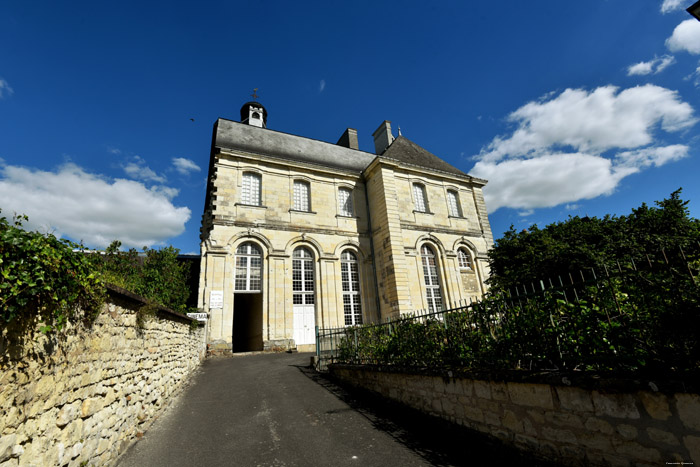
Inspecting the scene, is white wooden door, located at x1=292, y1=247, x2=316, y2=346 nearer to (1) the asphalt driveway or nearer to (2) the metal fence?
(1) the asphalt driveway

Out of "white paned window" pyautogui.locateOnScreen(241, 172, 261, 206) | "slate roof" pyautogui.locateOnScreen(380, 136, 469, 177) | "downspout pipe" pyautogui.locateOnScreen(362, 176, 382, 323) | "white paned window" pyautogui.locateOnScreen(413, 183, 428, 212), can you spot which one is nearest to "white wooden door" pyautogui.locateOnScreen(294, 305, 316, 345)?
"downspout pipe" pyautogui.locateOnScreen(362, 176, 382, 323)

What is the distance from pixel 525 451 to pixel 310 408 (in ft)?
11.6

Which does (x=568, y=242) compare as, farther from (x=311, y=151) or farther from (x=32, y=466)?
(x=311, y=151)

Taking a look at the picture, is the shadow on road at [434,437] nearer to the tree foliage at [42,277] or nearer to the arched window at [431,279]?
the tree foliage at [42,277]

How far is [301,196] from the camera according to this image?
52.5 feet

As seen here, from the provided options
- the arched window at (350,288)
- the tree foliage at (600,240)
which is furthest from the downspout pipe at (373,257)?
the tree foliage at (600,240)

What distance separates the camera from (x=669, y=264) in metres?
2.59

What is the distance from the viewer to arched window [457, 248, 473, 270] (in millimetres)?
17469

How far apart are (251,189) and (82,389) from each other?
498 inches

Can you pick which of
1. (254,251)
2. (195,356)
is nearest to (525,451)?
(195,356)

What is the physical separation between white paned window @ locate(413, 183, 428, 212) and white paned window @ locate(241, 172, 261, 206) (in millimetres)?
8419

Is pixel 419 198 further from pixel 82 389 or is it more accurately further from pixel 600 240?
pixel 82 389

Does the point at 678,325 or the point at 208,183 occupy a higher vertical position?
the point at 208,183

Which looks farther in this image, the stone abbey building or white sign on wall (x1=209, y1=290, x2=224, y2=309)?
the stone abbey building
